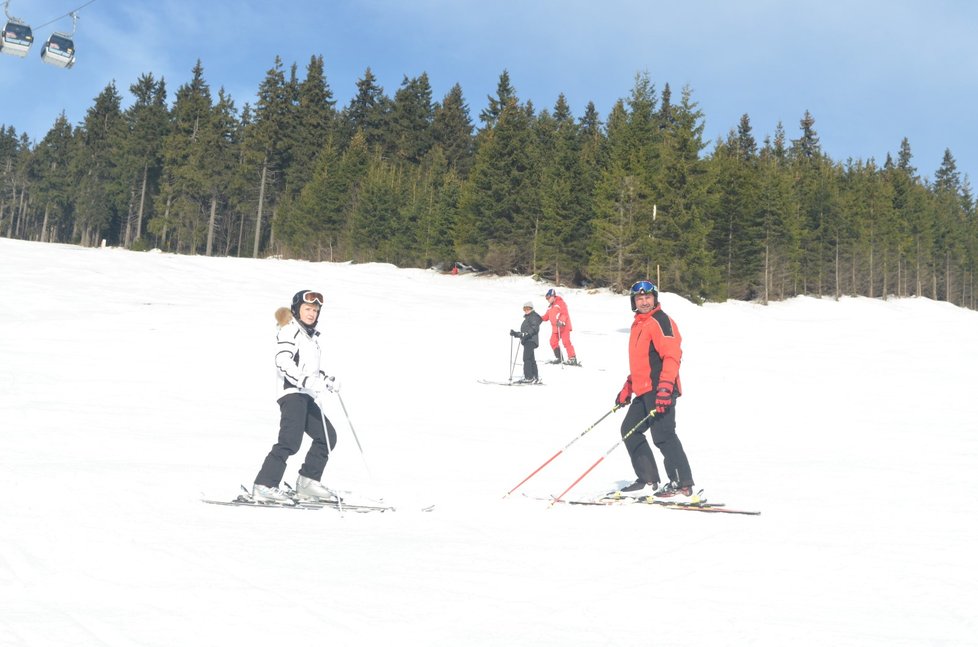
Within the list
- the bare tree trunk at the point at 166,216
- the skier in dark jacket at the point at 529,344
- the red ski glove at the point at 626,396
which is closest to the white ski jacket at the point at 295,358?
the red ski glove at the point at 626,396

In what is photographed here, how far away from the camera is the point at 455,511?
622 cm

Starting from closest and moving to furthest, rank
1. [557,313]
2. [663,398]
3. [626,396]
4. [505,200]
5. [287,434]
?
1. [287,434]
2. [663,398]
3. [626,396]
4. [557,313]
5. [505,200]

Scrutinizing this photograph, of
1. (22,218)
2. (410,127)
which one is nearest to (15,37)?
(410,127)

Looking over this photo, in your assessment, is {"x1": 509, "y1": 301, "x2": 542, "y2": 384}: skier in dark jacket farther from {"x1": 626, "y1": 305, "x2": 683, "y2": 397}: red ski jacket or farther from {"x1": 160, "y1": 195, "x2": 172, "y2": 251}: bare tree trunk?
{"x1": 160, "y1": 195, "x2": 172, "y2": 251}: bare tree trunk

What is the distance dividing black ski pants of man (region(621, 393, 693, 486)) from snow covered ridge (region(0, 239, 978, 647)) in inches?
17.8

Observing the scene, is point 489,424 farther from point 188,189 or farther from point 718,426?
point 188,189

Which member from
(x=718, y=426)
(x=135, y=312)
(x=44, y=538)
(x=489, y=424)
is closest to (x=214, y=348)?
(x=135, y=312)

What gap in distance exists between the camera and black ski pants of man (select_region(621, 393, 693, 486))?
6543 millimetres

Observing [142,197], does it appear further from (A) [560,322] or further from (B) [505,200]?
(A) [560,322]

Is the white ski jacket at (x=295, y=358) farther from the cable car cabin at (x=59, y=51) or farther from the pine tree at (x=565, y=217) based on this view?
the pine tree at (x=565, y=217)

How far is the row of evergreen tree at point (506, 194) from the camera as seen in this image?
40.0m

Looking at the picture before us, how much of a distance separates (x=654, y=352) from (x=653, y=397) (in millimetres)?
402

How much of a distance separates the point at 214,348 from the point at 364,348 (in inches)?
138

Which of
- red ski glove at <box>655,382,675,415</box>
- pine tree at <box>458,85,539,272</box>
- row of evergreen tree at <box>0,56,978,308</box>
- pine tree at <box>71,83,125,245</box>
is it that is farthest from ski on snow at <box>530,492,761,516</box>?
pine tree at <box>71,83,125,245</box>
